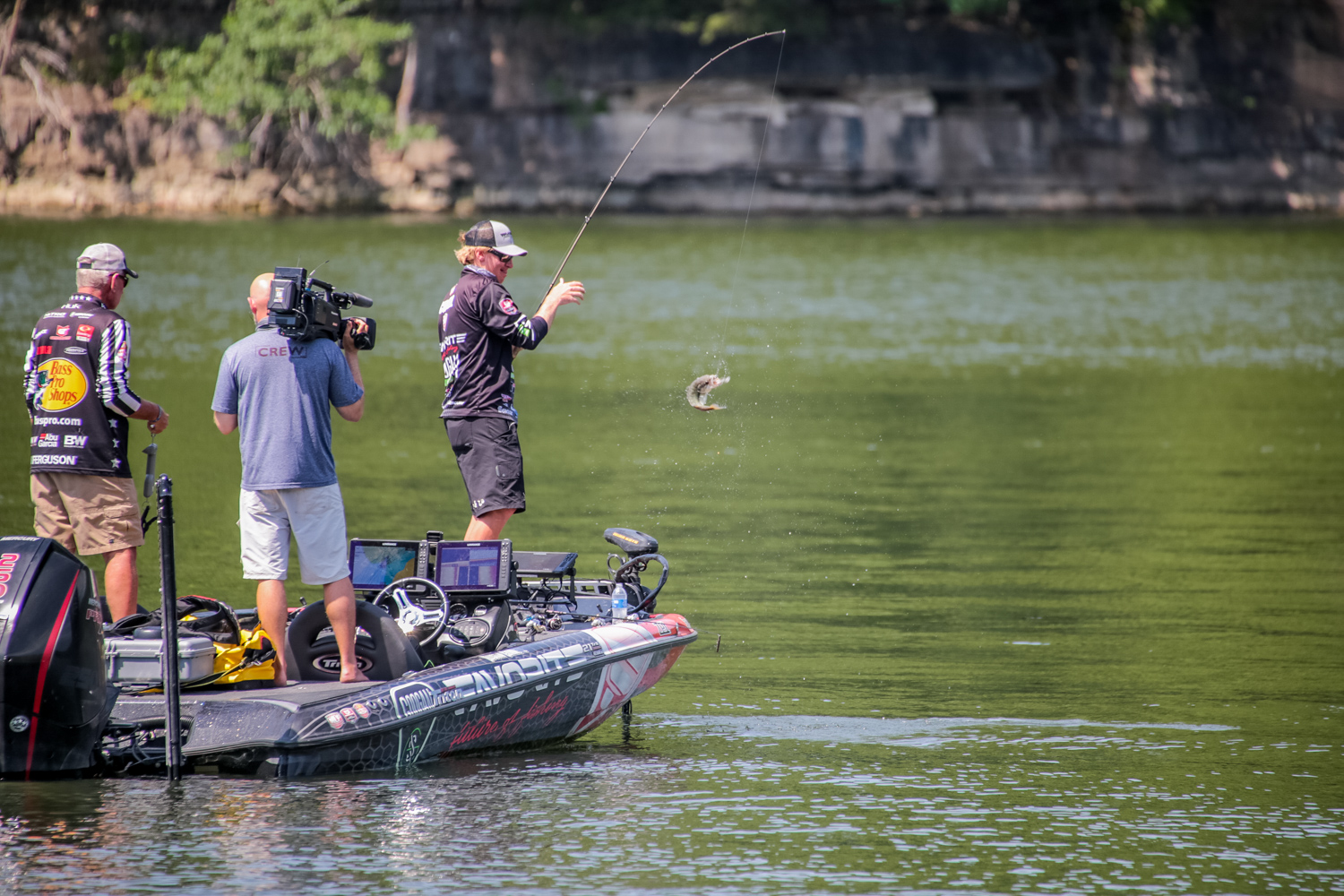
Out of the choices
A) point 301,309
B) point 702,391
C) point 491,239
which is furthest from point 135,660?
point 702,391

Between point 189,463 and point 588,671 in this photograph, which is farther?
point 189,463

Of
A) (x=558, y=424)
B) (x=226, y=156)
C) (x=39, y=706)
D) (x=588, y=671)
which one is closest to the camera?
(x=39, y=706)

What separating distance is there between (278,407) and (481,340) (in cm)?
149

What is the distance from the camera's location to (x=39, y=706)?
6.29 meters

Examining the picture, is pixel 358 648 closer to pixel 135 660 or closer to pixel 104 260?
pixel 135 660

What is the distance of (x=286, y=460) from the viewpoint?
267 inches

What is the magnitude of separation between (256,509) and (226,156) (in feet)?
160

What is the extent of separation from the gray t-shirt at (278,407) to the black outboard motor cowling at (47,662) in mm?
776

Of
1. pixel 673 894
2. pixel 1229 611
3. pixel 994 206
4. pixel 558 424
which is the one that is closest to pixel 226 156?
pixel 994 206

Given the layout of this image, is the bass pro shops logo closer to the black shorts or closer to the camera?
the camera

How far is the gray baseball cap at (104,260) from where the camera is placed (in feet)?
24.9

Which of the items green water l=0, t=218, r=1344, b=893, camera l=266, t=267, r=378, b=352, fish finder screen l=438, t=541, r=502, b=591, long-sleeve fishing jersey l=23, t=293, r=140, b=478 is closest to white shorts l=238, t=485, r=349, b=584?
camera l=266, t=267, r=378, b=352

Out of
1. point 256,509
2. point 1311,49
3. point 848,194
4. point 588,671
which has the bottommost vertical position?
point 588,671

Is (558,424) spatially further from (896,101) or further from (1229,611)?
(896,101)
